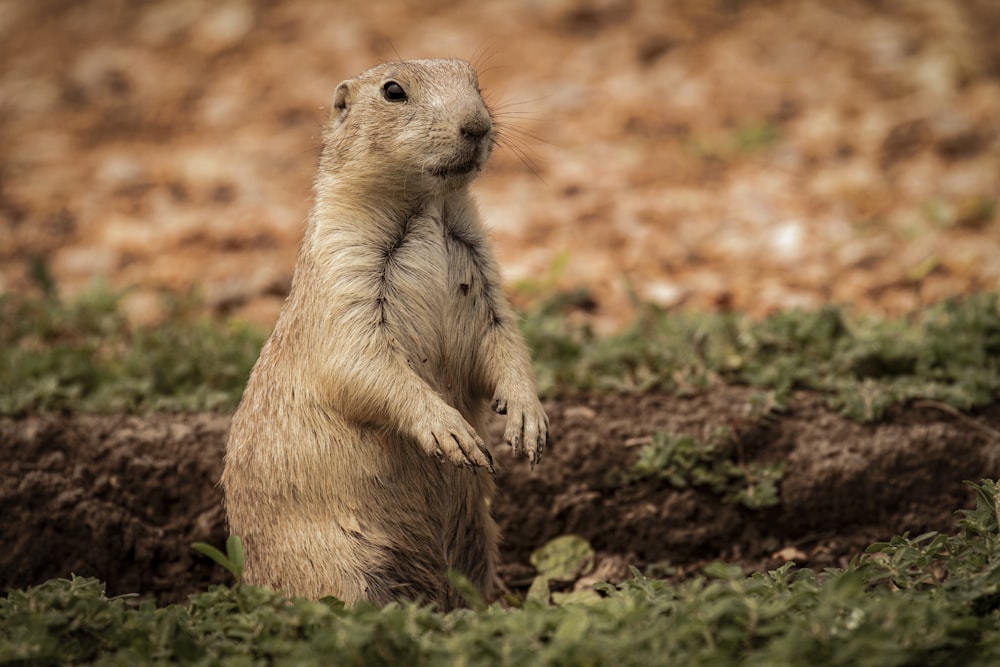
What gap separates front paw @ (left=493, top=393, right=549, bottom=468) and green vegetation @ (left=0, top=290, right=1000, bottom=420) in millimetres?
1173

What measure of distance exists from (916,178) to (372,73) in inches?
206

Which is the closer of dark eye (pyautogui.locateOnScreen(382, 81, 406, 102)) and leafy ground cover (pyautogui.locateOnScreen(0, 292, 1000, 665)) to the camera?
dark eye (pyautogui.locateOnScreen(382, 81, 406, 102))

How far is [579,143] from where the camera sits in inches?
354

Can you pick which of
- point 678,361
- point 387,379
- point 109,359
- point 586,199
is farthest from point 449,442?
point 586,199

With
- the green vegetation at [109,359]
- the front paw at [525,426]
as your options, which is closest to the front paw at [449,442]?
the front paw at [525,426]

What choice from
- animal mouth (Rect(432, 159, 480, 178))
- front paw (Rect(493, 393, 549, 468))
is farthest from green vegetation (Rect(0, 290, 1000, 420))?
animal mouth (Rect(432, 159, 480, 178))

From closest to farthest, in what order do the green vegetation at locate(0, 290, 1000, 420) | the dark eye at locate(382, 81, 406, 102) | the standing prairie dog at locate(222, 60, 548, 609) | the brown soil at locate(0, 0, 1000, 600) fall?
the standing prairie dog at locate(222, 60, 548, 609) < the dark eye at locate(382, 81, 406, 102) < the brown soil at locate(0, 0, 1000, 600) < the green vegetation at locate(0, 290, 1000, 420)

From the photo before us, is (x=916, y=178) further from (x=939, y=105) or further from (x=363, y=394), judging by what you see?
(x=363, y=394)

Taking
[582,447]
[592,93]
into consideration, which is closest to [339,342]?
[582,447]

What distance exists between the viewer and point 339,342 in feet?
12.5

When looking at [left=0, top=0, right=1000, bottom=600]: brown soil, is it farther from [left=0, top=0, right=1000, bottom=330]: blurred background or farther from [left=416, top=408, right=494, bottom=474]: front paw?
[left=416, top=408, right=494, bottom=474]: front paw

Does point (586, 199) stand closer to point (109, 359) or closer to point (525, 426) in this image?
point (109, 359)

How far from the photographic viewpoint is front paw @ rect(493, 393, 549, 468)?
12.4ft

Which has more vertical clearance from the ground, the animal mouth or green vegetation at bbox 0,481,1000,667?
the animal mouth
